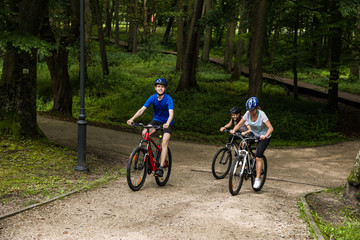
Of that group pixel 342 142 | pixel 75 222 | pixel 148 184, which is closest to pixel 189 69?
pixel 342 142

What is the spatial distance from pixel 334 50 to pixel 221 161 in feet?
48.7

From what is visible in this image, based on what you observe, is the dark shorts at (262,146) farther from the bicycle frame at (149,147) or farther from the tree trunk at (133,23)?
the tree trunk at (133,23)

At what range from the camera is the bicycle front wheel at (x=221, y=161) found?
8.84m

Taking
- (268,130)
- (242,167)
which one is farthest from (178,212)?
(268,130)

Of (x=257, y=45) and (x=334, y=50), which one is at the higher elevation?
(x=334, y=50)

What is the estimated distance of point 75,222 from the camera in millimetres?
5824

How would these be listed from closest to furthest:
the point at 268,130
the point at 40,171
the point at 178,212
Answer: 1. the point at 178,212
2. the point at 268,130
3. the point at 40,171

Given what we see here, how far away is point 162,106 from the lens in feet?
24.8

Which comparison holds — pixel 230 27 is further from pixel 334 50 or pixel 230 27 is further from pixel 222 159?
pixel 222 159

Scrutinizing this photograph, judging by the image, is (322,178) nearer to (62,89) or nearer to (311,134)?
(311,134)

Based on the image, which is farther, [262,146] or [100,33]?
[100,33]

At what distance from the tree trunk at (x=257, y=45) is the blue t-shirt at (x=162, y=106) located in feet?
30.5

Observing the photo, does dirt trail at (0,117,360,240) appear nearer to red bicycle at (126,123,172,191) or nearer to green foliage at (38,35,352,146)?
red bicycle at (126,123,172,191)

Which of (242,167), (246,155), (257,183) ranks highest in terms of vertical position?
(246,155)
